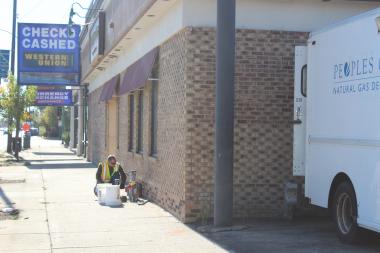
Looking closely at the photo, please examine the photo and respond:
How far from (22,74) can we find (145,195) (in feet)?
61.8

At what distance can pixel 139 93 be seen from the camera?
16078mm

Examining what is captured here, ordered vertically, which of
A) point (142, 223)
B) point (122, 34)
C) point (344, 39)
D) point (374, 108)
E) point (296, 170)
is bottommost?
point (142, 223)

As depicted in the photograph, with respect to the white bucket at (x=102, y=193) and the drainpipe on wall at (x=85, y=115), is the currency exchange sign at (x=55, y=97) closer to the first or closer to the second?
the drainpipe on wall at (x=85, y=115)

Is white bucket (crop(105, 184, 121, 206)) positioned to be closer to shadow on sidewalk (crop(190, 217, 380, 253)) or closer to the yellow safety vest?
the yellow safety vest

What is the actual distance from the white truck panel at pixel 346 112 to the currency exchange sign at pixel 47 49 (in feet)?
70.6

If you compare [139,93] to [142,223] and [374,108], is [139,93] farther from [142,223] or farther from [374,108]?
[374,108]

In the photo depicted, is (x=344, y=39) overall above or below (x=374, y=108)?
above

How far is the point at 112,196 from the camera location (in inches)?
524

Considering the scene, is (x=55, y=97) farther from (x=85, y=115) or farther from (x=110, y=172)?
(x=110, y=172)

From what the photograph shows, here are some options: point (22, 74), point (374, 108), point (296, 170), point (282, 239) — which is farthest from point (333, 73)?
point (22, 74)

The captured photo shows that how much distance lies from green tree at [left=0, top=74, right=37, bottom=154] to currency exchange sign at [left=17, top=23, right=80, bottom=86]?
4.75 ft

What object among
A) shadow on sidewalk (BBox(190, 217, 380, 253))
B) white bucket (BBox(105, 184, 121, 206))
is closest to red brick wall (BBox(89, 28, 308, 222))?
shadow on sidewalk (BBox(190, 217, 380, 253))

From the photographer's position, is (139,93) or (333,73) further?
(139,93)

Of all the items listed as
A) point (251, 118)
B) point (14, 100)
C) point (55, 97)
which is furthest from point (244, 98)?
point (55, 97)
